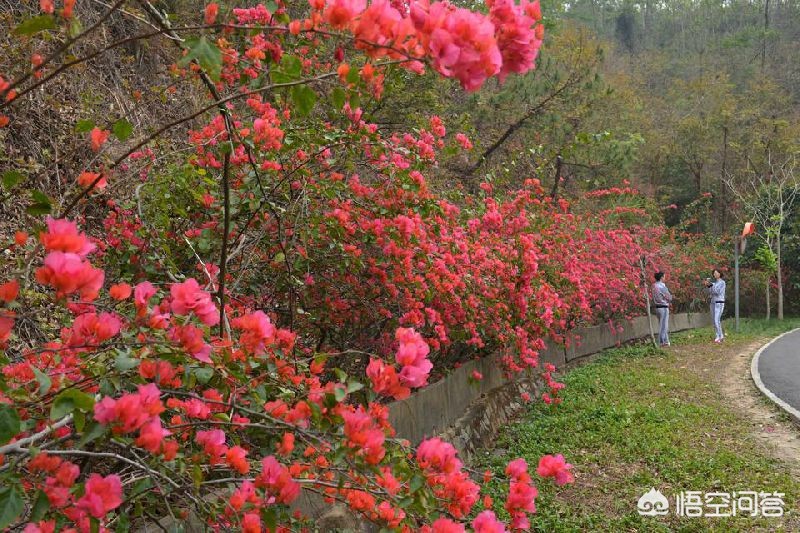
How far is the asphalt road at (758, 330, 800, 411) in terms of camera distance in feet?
29.9

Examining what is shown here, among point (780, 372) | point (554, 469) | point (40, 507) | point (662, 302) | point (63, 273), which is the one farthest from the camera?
point (662, 302)

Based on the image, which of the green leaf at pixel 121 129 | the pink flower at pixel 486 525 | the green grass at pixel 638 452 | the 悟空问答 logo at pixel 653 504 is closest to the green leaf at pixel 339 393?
the pink flower at pixel 486 525

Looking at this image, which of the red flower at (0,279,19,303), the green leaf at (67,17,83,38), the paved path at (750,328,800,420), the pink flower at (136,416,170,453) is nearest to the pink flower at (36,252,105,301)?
the red flower at (0,279,19,303)

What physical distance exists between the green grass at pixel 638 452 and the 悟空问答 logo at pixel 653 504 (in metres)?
0.07

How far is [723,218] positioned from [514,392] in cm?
2549

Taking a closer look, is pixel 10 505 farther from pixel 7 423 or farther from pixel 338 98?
pixel 338 98

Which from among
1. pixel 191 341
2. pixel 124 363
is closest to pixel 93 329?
pixel 124 363

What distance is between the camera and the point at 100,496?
4.66 feet

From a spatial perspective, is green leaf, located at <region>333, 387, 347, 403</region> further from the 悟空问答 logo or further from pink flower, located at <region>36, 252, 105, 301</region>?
the 悟空问答 logo

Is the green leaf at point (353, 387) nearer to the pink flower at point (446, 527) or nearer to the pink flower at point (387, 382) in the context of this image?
the pink flower at point (387, 382)

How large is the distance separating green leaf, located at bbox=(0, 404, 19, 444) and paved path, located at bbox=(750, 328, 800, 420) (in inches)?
324

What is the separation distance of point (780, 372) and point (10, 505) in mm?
12030

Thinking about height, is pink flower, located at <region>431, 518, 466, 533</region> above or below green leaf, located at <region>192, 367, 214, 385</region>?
below

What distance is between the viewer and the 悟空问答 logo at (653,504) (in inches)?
205
